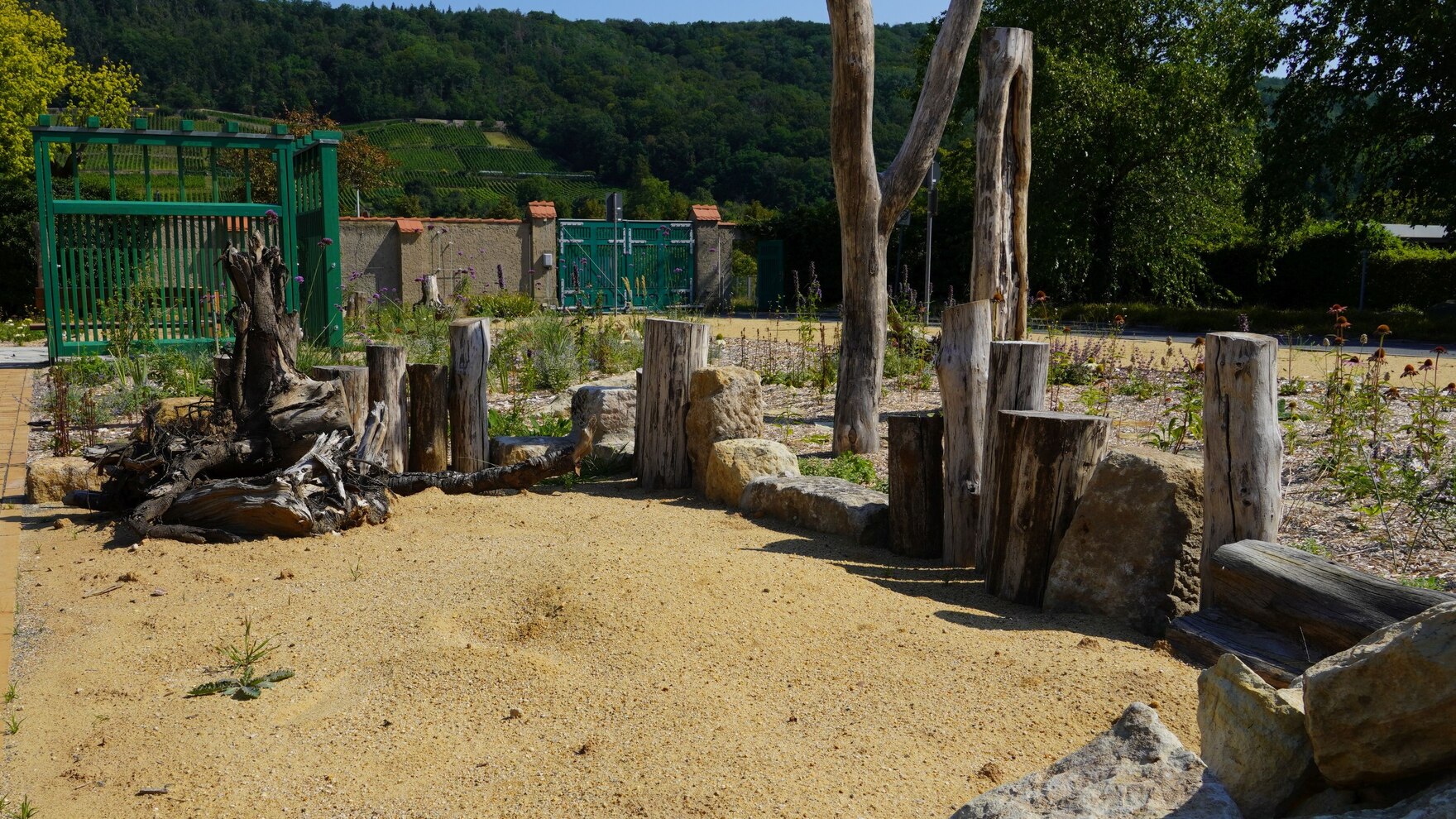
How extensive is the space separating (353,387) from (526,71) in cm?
8765

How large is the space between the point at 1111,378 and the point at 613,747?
805 centimetres

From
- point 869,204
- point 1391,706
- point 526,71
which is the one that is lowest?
point 1391,706

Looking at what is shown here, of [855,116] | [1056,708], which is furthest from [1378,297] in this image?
[1056,708]

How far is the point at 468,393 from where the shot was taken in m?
6.27

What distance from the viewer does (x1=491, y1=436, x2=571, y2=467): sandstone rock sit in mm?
6156

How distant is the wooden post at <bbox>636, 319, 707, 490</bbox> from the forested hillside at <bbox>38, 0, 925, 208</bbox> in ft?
186

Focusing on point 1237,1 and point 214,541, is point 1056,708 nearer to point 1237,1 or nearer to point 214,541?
point 214,541

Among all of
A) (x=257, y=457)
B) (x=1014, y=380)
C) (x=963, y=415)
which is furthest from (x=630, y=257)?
(x=1014, y=380)

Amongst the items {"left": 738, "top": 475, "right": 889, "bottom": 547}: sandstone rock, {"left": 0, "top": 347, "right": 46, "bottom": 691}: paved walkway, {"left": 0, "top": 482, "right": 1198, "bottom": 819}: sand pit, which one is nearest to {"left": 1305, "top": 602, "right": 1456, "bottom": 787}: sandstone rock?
{"left": 0, "top": 482, "right": 1198, "bottom": 819}: sand pit

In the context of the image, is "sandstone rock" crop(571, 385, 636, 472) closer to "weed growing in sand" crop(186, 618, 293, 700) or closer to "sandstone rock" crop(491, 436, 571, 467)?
"sandstone rock" crop(491, 436, 571, 467)

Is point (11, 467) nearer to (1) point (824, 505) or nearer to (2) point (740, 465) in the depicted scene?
(2) point (740, 465)

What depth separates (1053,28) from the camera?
960 inches

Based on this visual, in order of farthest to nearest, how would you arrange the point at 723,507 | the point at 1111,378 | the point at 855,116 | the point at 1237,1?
the point at 1237,1, the point at 1111,378, the point at 855,116, the point at 723,507

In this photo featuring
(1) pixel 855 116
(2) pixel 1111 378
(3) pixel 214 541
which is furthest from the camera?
(2) pixel 1111 378
